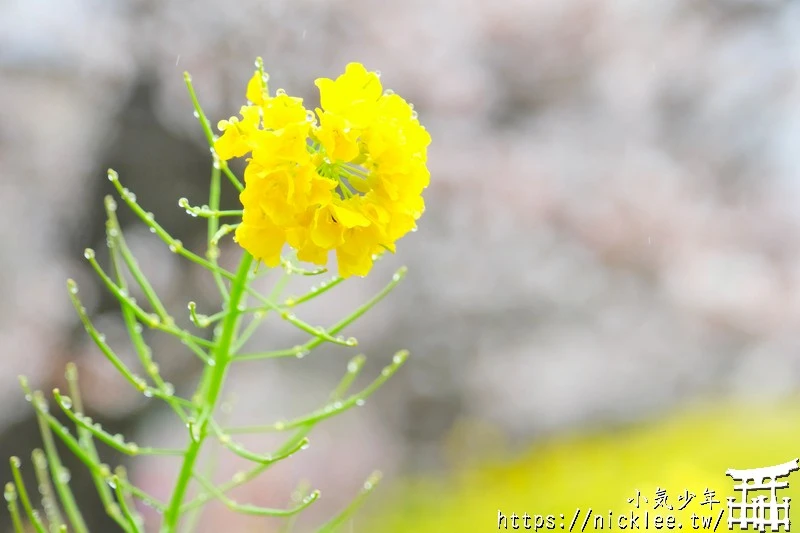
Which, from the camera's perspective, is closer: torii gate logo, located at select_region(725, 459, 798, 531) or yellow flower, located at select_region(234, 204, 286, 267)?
yellow flower, located at select_region(234, 204, 286, 267)

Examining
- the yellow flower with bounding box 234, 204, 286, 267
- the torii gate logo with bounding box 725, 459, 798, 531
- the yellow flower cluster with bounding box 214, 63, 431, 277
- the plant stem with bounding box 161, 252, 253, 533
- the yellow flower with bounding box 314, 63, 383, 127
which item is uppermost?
Answer: the torii gate logo with bounding box 725, 459, 798, 531

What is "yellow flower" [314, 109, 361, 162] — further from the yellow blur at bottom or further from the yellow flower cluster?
the yellow blur at bottom

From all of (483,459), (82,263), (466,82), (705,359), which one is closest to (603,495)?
(483,459)

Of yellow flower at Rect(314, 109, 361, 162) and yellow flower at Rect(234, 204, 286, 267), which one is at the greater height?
yellow flower at Rect(314, 109, 361, 162)

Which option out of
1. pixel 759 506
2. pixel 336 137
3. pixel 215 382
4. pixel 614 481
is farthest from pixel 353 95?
pixel 614 481

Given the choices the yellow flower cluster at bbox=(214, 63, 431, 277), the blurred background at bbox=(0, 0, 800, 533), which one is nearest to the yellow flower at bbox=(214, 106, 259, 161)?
the yellow flower cluster at bbox=(214, 63, 431, 277)

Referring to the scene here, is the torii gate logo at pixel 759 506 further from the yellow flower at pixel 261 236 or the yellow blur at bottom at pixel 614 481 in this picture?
the yellow flower at pixel 261 236

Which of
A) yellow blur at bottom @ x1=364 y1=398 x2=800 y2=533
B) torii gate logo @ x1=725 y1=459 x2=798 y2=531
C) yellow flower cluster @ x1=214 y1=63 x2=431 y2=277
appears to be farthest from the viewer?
yellow blur at bottom @ x1=364 y1=398 x2=800 y2=533
